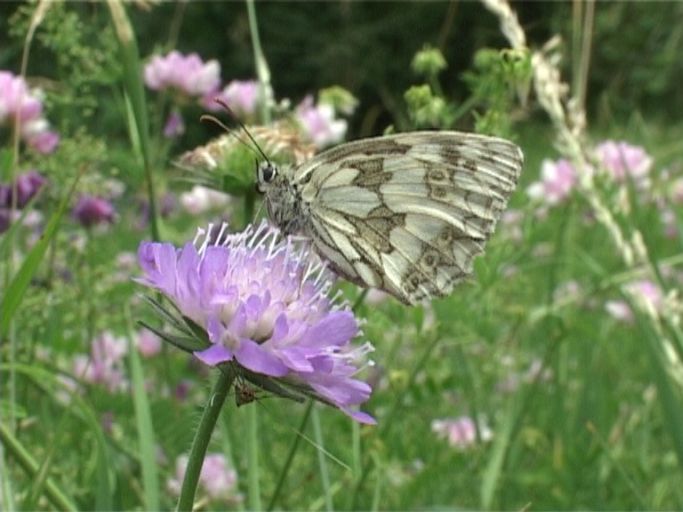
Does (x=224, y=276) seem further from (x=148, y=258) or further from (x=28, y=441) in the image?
(x=28, y=441)

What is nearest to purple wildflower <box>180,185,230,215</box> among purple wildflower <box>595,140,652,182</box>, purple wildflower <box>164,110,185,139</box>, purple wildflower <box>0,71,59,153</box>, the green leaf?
purple wildflower <box>164,110,185,139</box>

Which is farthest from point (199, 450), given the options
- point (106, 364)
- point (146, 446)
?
point (106, 364)

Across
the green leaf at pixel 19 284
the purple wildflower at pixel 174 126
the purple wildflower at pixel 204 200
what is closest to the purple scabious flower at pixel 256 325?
the green leaf at pixel 19 284

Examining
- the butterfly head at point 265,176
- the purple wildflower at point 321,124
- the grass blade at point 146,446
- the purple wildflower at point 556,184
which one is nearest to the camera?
the grass blade at point 146,446

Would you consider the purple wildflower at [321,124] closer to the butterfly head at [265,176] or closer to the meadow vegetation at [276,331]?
the meadow vegetation at [276,331]

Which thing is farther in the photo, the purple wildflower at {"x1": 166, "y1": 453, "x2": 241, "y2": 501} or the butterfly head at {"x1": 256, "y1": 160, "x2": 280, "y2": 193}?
the purple wildflower at {"x1": 166, "y1": 453, "x2": 241, "y2": 501}

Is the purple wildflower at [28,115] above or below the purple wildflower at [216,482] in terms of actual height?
above

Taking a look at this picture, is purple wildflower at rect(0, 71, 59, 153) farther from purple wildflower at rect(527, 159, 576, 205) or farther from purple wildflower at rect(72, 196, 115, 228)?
purple wildflower at rect(527, 159, 576, 205)

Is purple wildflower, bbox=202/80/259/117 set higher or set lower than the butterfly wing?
higher

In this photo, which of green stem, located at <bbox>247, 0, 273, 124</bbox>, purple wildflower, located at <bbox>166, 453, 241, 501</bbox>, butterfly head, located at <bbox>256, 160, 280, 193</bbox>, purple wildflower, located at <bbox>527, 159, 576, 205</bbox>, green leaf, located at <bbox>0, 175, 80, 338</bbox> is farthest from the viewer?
purple wildflower, located at <bbox>527, 159, 576, 205</bbox>
